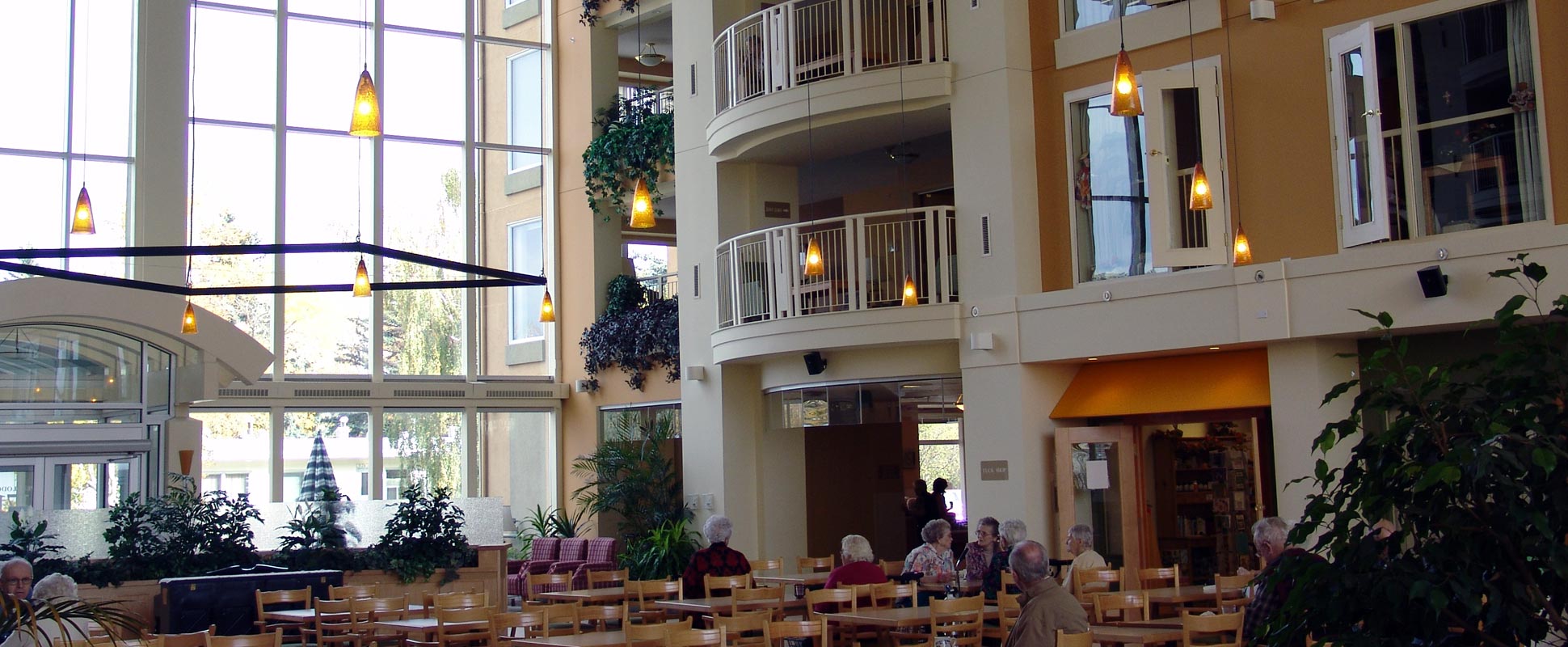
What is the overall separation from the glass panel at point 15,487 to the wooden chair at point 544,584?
5.39 metres

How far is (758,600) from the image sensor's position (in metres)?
10.2

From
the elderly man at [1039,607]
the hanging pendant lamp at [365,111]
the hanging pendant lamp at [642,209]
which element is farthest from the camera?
the hanging pendant lamp at [642,209]

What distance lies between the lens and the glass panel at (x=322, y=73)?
20.6m

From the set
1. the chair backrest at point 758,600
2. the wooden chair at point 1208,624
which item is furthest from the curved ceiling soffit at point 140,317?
the wooden chair at point 1208,624

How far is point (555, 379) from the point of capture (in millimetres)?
21453

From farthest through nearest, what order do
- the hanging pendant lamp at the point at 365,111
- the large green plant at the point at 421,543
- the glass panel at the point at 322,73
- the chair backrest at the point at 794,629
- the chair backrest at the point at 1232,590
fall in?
the glass panel at the point at 322,73, the large green plant at the point at 421,543, the chair backrest at the point at 1232,590, the chair backrest at the point at 794,629, the hanging pendant lamp at the point at 365,111

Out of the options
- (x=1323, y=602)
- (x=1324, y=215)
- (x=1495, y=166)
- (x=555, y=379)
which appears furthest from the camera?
(x=555, y=379)

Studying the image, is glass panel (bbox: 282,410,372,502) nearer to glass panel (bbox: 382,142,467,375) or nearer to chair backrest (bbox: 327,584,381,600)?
glass panel (bbox: 382,142,467,375)

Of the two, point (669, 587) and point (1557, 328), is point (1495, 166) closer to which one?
point (669, 587)

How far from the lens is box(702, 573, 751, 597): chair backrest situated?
11.1 metres

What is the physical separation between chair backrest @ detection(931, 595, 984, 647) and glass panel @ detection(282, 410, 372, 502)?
12.4m

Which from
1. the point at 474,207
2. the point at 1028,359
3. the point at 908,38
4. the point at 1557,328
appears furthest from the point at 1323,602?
the point at 474,207

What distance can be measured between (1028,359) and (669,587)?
416 cm

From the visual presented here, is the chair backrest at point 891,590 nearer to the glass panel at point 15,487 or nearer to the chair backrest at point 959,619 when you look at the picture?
the chair backrest at point 959,619
